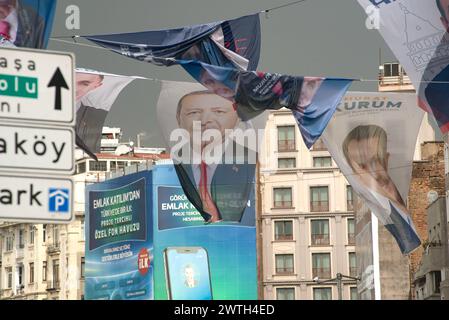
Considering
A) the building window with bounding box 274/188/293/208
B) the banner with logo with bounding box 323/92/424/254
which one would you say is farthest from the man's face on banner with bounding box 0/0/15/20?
the building window with bounding box 274/188/293/208

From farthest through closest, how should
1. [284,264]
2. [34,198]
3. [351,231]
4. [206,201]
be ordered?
[351,231] < [284,264] < [206,201] < [34,198]

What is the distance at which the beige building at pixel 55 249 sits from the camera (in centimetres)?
11869

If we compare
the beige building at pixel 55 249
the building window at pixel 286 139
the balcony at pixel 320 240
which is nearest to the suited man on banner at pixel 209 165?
the building window at pixel 286 139

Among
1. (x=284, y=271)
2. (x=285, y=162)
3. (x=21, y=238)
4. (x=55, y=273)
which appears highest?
(x=285, y=162)

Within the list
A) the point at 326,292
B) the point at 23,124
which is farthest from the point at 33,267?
the point at 23,124

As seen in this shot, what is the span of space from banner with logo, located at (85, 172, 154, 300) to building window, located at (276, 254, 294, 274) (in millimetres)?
Answer: 10246

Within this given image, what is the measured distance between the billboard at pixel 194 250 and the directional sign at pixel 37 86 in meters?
98.4

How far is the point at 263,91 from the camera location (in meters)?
27.0

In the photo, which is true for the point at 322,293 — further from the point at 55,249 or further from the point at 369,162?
the point at 369,162

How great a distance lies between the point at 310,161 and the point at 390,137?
80.1 metres

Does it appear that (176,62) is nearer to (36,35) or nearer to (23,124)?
(36,35)

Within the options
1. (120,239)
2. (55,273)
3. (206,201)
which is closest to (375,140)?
(206,201)

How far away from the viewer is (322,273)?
106 meters

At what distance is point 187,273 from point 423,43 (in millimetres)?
85596
